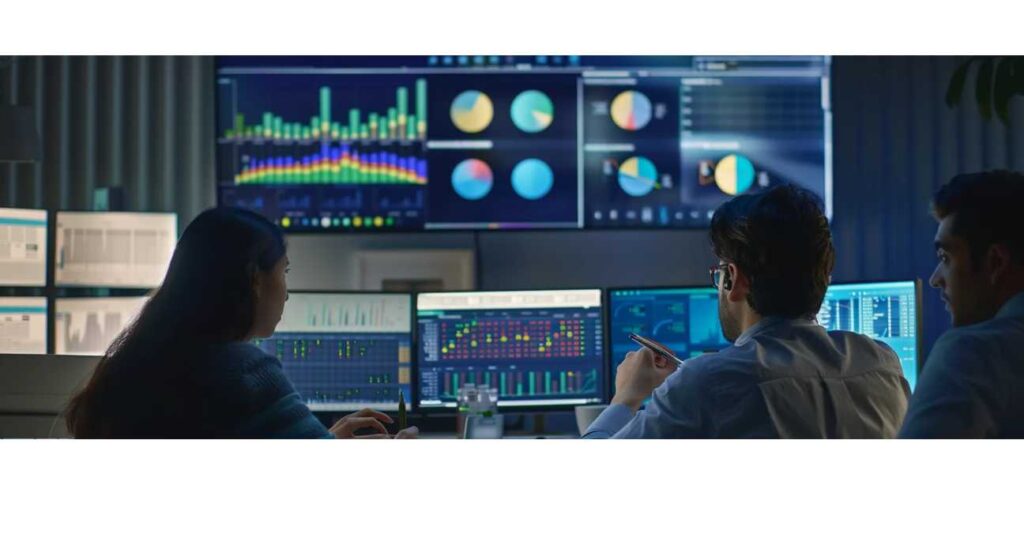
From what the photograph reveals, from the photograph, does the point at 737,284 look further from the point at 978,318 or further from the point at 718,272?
the point at 978,318

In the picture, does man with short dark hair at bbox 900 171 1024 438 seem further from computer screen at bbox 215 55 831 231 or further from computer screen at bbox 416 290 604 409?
computer screen at bbox 215 55 831 231

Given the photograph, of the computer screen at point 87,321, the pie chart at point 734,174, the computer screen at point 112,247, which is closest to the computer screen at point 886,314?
the pie chart at point 734,174

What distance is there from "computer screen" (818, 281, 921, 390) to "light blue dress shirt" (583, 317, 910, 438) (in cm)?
119

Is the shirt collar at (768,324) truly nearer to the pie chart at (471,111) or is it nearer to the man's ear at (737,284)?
the man's ear at (737,284)

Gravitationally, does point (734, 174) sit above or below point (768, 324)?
above

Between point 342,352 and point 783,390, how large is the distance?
1562 mm

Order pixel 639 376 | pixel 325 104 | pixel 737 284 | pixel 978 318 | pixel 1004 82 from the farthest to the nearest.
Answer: pixel 325 104 < pixel 1004 82 < pixel 639 376 < pixel 737 284 < pixel 978 318

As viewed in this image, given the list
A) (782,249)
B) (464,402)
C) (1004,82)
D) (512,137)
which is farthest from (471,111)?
(782,249)

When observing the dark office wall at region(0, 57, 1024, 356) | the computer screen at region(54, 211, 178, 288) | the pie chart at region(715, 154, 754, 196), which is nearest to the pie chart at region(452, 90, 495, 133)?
the dark office wall at region(0, 57, 1024, 356)

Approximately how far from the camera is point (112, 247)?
3549 mm

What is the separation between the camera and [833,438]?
1.45 m

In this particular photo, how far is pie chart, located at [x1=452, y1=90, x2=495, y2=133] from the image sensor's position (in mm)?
3500

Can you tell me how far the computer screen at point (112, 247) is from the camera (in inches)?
139

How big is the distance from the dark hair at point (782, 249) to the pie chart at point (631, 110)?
2.03 metres
